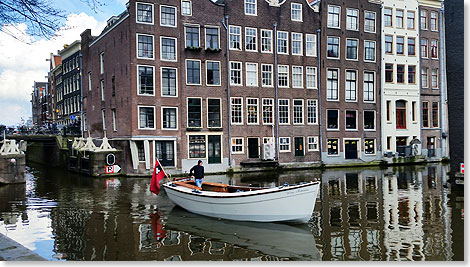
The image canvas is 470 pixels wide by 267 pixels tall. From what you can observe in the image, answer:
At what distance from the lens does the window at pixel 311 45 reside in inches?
1356

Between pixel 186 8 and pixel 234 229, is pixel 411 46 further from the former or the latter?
pixel 234 229

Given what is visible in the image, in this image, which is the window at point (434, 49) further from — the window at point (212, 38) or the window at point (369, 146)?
the window at point (212, 38)

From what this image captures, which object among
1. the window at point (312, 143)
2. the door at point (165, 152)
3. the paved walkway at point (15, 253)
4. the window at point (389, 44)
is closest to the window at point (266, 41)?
the window at point (312, 143)

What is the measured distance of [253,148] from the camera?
3247 centimetres

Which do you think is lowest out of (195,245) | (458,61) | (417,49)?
(195,245)

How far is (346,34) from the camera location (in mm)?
35688

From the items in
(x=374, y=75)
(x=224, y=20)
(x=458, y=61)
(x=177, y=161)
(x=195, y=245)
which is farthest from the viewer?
(x=374, y=75)

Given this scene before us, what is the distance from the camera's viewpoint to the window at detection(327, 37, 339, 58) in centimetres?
3519

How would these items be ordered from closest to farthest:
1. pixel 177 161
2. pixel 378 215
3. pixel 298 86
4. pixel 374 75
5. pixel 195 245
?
pixel 195 245
pixel 378 215
pixel 177 161
pixel 298 86
pixel 374 75

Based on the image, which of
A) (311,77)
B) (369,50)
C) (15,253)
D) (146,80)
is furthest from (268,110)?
(15,253)

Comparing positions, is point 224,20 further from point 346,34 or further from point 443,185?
point 443,185

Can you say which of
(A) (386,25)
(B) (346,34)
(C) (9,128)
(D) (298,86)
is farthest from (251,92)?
(C) (9,128)

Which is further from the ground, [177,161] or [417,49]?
[417,49]

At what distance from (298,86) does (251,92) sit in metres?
4.21
